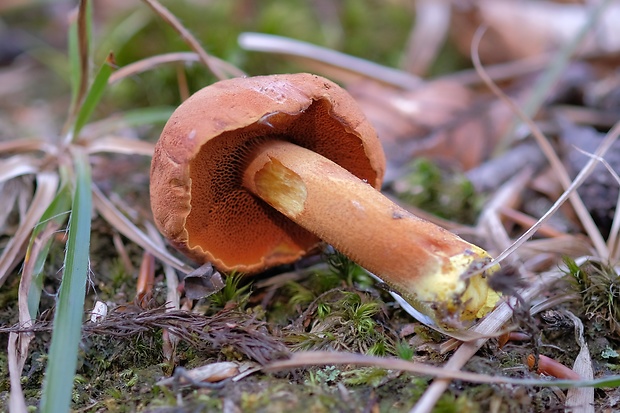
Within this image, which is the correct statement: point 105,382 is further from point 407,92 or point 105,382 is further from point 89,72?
point 407,92

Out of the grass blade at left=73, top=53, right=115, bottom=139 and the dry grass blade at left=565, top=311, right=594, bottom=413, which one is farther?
the grass blade at left=73, top=53, right=115, bottom=139

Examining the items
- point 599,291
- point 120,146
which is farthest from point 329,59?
point 599,291

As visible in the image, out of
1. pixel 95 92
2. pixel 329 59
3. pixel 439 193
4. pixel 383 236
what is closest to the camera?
pixel 383 236

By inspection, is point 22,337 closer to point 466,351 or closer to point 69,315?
point 69,315

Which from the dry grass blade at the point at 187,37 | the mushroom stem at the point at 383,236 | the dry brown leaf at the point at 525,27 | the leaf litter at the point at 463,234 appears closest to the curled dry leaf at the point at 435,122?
the leaf litter at the point at 463,234

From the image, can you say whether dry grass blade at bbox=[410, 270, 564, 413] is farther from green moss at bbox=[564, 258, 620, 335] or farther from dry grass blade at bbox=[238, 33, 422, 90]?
dry grass blade at bbox=[238, 33, 422, 90]

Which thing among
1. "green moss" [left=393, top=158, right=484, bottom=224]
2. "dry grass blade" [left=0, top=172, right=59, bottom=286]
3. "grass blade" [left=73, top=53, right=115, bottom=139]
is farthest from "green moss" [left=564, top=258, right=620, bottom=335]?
"dry grass blade" [left=0, top=172, right=59, bottom=286]
